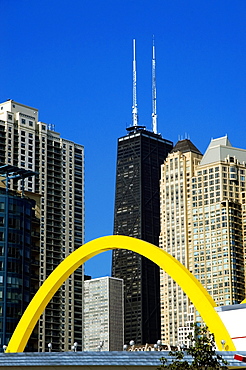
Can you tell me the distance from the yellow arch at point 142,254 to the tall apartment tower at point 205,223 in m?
113

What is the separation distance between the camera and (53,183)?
158m

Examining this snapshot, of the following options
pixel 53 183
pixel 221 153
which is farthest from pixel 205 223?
pixel 53 183

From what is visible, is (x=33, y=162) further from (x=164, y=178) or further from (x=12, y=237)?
(x=12, y=237)

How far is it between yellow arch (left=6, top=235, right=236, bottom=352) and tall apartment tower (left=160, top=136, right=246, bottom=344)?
369 ft

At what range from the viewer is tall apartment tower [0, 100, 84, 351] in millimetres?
149625

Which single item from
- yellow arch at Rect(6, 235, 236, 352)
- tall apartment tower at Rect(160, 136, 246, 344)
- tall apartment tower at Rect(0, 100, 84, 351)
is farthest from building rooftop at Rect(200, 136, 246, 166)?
yellow arch at Rect(6, 235, 236, 352)

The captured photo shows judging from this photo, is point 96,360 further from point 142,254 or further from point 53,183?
point 53,183

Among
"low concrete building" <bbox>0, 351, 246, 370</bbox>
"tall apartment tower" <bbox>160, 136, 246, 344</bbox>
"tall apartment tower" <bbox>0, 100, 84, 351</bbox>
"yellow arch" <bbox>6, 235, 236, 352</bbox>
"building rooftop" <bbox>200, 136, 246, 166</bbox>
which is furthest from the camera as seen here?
"building rooftop" <bbox>200, 136, 246, 166</bbox>

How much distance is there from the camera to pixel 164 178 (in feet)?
630

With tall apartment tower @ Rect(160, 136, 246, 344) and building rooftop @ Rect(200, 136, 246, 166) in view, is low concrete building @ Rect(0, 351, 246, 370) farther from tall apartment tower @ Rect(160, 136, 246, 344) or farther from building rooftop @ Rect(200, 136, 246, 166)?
building rooftop @ Rect(200, 136, 246, 166)

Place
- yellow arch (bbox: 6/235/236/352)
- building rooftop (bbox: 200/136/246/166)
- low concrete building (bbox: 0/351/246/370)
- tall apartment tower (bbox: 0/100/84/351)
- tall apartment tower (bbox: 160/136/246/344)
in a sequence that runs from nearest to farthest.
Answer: low concrete building (bbox: 0/351/246/370) → yellow arch (bbox: 6/235/236/352) → tall apartment tower (bbox: 0/100/84/351) → tall apartment tower (bbox: 160/136/246/344) → building rooftop (bbox: 200/136/246/166)

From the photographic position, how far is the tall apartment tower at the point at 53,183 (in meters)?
150

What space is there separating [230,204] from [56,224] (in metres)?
37.8

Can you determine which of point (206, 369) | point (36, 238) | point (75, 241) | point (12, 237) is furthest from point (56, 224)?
point (206, 369)
